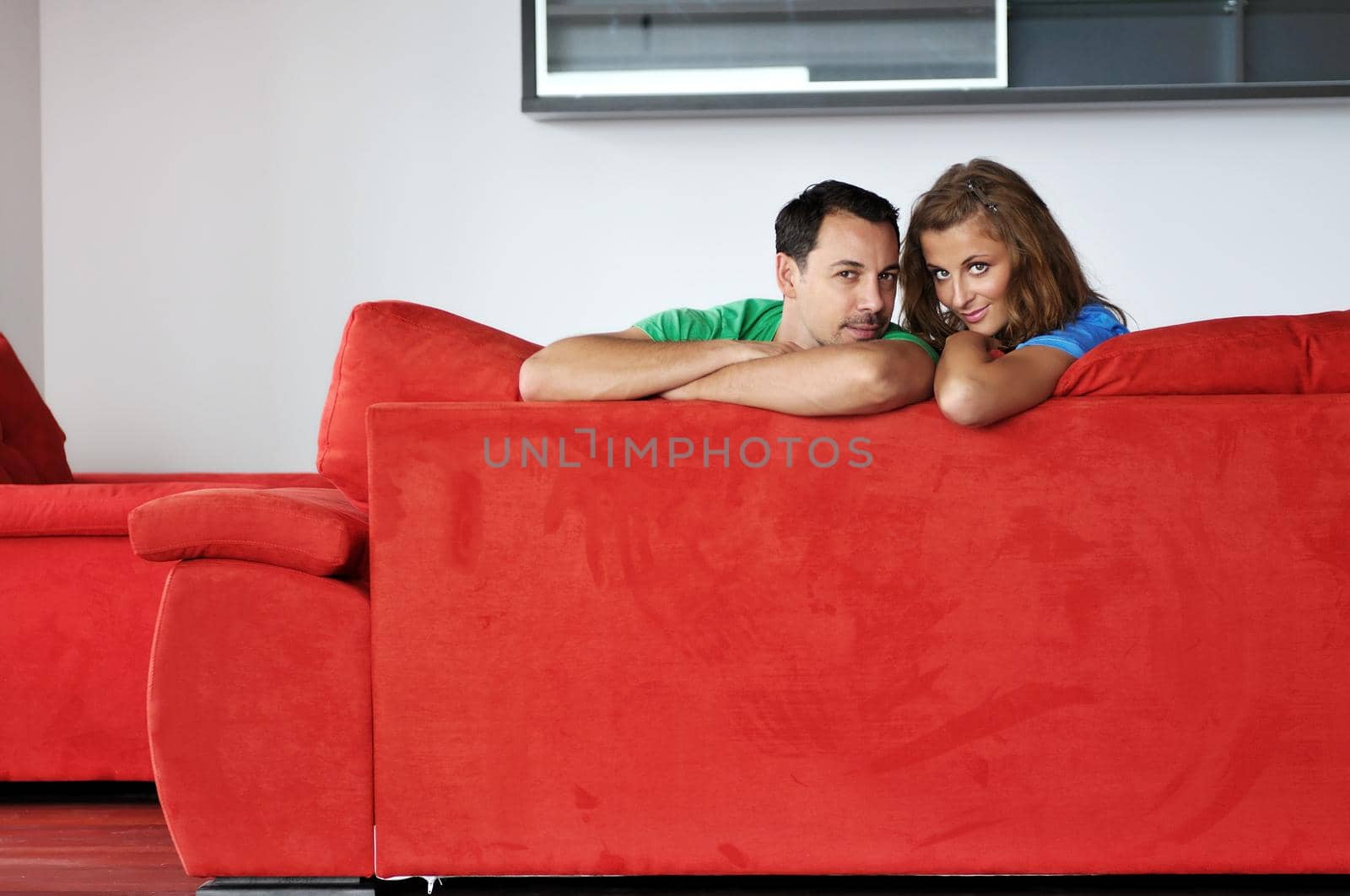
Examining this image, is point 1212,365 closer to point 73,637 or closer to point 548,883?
point 548,883

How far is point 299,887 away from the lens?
1.58 meters

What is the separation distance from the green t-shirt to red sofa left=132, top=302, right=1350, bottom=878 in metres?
0.42

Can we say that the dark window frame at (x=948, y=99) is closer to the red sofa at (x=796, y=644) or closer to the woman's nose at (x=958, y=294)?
the woman's nose at (x=958, y=294)

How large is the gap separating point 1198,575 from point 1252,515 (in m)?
0.10

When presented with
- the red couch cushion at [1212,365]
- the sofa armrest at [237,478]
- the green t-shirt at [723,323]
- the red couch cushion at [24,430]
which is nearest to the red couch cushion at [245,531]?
the green t-shirt at [723,323]

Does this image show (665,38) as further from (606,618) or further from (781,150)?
(606,618)

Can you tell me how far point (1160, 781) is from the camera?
1.53m

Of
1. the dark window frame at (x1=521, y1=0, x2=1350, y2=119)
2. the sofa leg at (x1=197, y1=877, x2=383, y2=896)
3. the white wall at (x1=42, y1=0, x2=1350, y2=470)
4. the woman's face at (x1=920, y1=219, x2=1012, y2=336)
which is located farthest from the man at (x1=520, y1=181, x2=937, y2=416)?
the white wall at (x1=42, y1=0, x2=1350, y2=470)

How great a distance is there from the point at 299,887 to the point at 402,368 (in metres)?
0.67

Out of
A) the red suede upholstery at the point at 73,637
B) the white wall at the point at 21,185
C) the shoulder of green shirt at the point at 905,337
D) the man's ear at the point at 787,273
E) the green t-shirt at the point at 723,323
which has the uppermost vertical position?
the white wall at the point at 21,185

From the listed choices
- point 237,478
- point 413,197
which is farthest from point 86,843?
point 413,197

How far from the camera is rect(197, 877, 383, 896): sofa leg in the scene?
158cm

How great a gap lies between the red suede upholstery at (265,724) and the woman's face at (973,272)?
1.12 m

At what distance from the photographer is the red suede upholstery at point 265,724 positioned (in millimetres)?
1556
